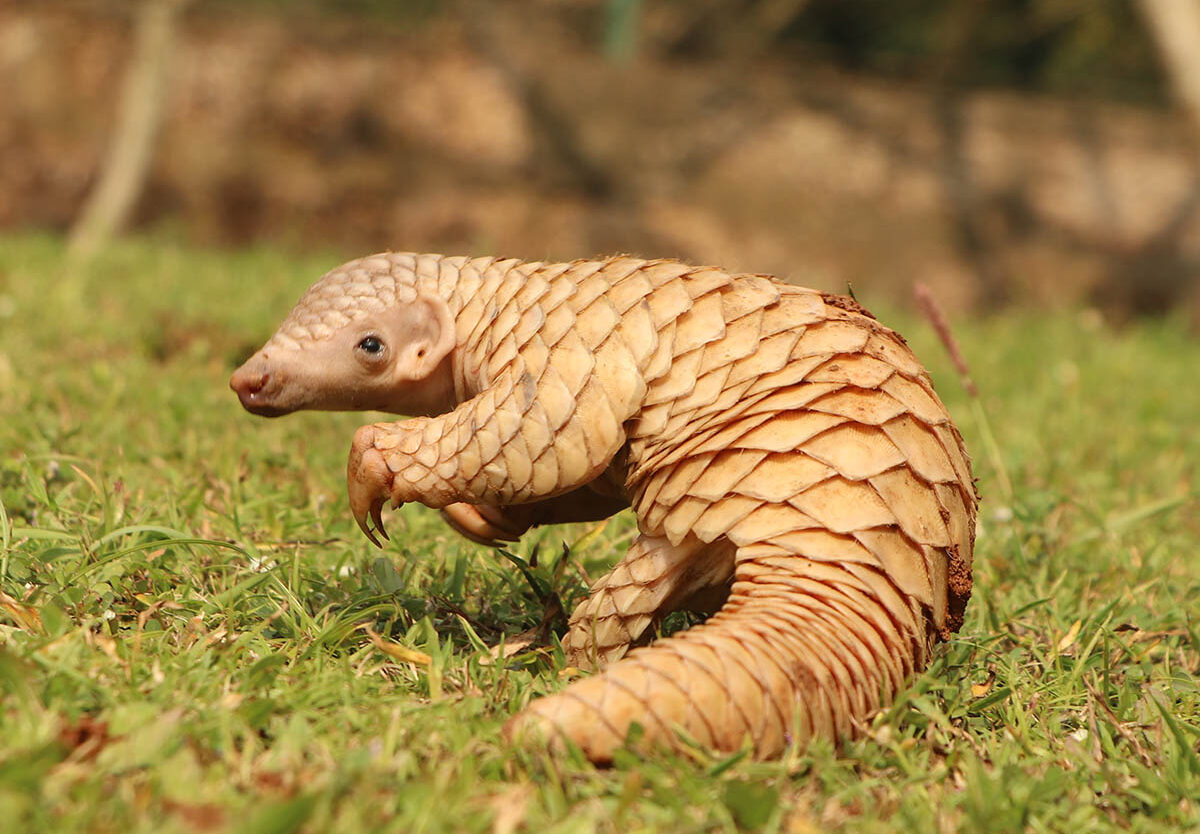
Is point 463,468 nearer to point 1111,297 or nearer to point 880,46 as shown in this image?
point 1111,297

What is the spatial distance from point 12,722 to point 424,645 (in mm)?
759

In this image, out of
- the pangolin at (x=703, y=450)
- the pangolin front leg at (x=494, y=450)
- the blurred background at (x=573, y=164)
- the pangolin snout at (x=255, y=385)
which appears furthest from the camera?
the blurred background at (x=573, y=164)

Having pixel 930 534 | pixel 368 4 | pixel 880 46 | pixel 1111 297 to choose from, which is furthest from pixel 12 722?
pixel 880 46

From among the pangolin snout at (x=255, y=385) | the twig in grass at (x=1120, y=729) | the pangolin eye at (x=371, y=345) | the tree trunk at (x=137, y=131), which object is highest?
the tree trunk at (x=137, y=131)

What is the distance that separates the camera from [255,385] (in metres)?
2.37

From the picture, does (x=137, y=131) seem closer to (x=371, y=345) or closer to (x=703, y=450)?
(x=371, y=345)

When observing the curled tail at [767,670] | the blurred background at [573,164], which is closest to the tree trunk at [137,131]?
the blurred background at [573,164]

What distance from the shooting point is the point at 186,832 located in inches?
59.2

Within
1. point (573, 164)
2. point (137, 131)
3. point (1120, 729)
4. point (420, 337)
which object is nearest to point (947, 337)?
point (1120, 729)

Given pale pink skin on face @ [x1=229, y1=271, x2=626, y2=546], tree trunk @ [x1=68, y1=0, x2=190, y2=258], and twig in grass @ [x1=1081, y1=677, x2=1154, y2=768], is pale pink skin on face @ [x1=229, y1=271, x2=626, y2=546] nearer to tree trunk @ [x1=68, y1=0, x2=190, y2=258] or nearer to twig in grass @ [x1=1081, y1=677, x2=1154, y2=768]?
twig in grass @ [x1=1081, y1=677, x2=1154, y2=768]

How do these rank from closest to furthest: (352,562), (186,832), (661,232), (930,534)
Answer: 1. (186,832)
2. (930,534)
3. (352,562)
4. (661,232)

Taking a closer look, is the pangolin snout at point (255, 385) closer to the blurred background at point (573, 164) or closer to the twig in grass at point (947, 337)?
the twig in grass at point (947, 337)

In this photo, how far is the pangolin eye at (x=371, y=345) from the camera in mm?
2383

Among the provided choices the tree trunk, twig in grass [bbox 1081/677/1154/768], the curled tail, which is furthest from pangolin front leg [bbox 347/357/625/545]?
the tree trunk
